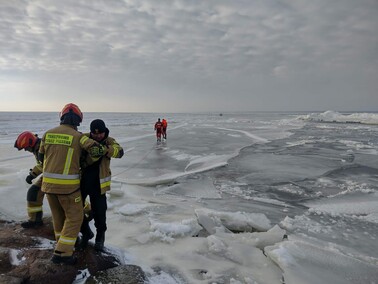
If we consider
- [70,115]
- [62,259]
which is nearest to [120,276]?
[62,259]

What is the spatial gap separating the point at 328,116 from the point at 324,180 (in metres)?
60.8

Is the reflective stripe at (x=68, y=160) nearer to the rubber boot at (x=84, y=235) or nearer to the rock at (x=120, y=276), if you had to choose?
the rubber boot at (x=84, y=235)

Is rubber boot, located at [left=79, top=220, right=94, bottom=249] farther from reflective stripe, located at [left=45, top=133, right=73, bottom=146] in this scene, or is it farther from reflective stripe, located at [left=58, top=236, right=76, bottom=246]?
reflective stripe, located at [left=45, top=133, right=73, bottom=146]

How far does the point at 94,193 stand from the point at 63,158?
23.6 inches

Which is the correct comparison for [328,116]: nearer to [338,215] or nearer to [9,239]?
[338,215]

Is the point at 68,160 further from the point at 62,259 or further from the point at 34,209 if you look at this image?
the point at 34,209

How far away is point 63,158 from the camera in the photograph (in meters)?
3.17

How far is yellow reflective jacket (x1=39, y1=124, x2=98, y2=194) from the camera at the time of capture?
125 inches

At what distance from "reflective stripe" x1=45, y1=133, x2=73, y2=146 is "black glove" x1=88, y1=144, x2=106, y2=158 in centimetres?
24

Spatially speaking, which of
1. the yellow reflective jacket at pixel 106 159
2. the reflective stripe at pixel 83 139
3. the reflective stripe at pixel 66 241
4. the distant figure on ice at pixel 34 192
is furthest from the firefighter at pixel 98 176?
the distant figure on ice at pixel 34 192

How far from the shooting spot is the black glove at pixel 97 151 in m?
3.18

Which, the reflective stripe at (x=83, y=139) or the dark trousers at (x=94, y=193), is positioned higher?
the reflective stripe at (x=83, y=139)

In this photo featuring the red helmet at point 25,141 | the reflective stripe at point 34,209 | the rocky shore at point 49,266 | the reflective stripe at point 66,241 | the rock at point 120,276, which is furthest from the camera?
the reflective stripe at point 34,209

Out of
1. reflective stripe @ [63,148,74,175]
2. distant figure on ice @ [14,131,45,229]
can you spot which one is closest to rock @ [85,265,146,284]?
reflective stripe @ [63,148,74,175]
